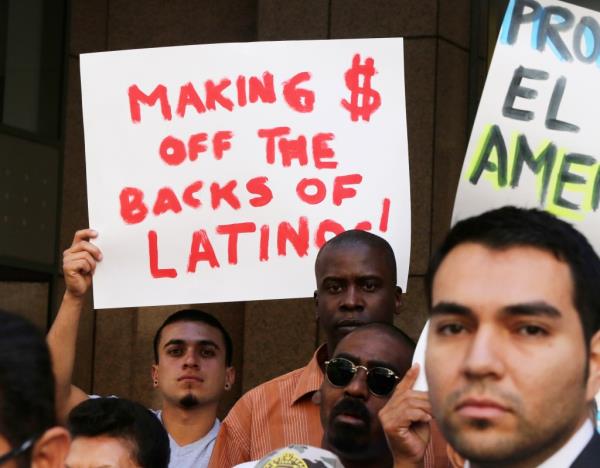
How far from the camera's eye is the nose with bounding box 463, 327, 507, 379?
8.38 ft

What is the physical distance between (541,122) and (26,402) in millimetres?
2964

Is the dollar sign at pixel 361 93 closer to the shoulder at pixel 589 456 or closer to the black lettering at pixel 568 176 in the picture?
the black lettering at pixel 568 176

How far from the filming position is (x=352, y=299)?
488 centimetres

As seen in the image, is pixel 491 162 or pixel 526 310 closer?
pixel 526 310

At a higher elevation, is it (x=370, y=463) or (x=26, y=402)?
(x=26, y=402)

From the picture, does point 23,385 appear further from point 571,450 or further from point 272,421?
point 272,421

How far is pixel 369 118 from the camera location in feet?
18.5

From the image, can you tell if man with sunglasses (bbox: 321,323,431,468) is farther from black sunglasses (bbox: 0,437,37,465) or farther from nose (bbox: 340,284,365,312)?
black sunglasses (bbox: 0,437,37,465)

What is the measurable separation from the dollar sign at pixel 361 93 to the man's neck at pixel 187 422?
1.14 meters

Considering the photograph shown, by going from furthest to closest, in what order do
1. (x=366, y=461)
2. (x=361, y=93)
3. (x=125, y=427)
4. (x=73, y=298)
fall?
(x=361, y=93) → (x=73, y=298) → (x=125, y=427) → (x=366, y=461)

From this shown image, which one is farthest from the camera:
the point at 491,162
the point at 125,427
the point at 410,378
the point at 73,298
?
the point at 73,298

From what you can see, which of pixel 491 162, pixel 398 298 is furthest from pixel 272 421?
pixel 491 162

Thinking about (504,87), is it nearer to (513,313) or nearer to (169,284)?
(169,284)

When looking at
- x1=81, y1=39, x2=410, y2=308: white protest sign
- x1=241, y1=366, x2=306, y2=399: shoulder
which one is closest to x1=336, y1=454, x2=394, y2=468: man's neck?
x1=241, y1=366, x2=306, y2=399: shoulder
